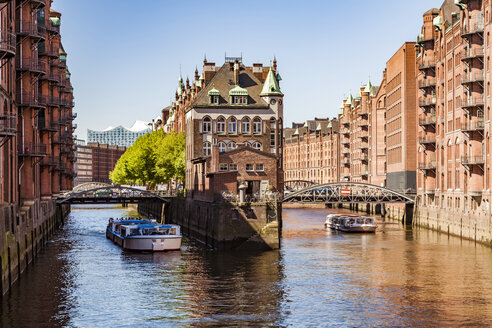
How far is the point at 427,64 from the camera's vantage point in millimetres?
104562

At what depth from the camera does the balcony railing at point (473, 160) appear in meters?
80.7

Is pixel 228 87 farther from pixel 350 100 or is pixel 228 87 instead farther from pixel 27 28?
pixel 350 100

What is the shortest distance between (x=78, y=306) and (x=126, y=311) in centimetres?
306

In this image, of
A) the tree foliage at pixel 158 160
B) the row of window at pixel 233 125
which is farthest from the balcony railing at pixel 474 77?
the tree foliage at pixel 158 160

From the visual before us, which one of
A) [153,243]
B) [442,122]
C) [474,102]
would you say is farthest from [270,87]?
[153,243]

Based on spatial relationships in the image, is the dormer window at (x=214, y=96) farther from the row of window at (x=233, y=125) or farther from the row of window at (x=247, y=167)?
the row of window at (x=247, y=167)

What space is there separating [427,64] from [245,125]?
2469 cm

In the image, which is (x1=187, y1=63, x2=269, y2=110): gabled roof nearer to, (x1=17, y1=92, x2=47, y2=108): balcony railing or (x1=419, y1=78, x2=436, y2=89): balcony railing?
(x1=419, y1=78, x2=436, y2=89): balcony railing

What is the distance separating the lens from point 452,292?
48.9m

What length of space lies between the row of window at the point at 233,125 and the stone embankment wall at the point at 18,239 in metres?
28.1

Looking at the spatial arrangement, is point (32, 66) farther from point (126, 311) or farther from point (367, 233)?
point (367, 233)

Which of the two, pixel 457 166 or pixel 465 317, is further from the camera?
pixel 457 166

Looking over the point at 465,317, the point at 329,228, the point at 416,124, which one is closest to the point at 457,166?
the point at 329,228

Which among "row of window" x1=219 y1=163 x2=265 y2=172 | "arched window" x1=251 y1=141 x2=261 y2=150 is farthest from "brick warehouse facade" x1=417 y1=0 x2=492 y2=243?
"arched window" x1=251 y1=141 x2=261 y2=150
